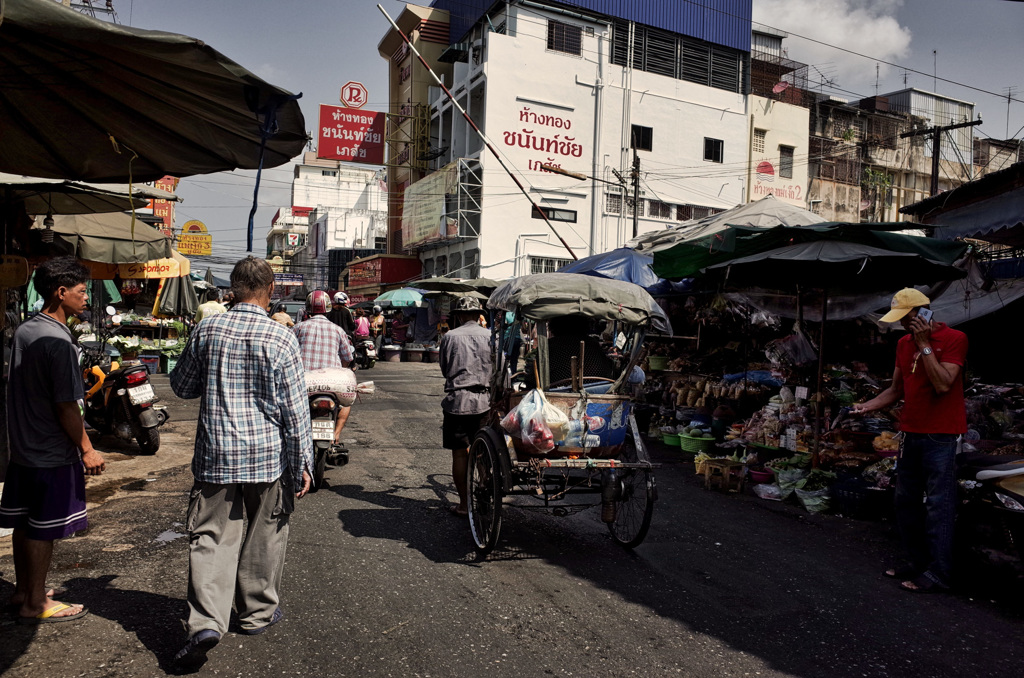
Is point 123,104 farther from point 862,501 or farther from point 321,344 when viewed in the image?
point 862,501

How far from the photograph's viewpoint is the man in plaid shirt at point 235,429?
3.58 meters

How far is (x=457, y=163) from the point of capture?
102 ft

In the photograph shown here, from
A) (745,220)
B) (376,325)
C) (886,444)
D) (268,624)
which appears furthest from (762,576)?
(376,325)

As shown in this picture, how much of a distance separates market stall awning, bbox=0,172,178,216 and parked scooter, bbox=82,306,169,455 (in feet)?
6.01

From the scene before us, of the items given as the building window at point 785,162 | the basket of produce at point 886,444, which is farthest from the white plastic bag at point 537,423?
the building window at point 785,162

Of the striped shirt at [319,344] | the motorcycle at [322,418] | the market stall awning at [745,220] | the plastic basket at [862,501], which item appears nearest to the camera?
the motorcycle at [322,418]

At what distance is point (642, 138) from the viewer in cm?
3450

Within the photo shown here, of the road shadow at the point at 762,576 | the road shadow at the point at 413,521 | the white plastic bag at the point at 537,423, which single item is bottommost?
the road shadow at the point at 762,576

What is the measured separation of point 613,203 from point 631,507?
29455 mm

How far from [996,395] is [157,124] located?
948cm

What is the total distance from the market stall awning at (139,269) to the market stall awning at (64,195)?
11.1 feet

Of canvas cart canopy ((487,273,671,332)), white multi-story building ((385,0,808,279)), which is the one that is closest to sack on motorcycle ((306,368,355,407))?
canvas cart canopy ((487,273,671,332))

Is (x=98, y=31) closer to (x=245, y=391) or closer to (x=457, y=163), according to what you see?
(x=245, y=391)

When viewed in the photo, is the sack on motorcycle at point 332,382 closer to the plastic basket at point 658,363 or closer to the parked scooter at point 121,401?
the parked scooter at point 121,401
